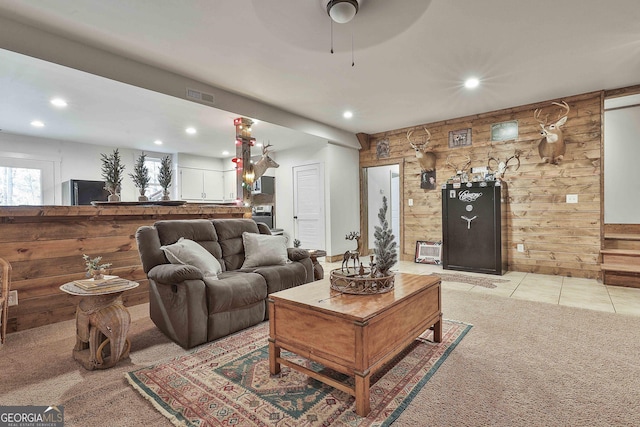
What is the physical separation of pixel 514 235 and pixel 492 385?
3.99m

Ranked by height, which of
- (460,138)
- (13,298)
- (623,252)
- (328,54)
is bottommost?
(13,298)

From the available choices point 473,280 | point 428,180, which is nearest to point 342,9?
point 473,280

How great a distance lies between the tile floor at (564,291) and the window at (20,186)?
734 centimetres

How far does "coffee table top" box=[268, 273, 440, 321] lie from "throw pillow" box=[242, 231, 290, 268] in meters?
1.07

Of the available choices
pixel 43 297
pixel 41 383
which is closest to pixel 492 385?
pixel 41 383

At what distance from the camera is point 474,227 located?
489 centimetres

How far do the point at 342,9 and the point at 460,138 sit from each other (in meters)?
3.95

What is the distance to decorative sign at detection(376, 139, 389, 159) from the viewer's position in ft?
21.1

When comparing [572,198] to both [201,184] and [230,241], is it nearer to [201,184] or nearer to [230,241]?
[230,241]

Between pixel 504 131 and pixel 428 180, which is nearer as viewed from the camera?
pixel 504 131

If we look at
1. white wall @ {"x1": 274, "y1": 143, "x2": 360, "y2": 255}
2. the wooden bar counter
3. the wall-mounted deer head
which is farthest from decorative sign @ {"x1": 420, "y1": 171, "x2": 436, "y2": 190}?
the wooden bar counter

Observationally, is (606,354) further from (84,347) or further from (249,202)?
(249,202)

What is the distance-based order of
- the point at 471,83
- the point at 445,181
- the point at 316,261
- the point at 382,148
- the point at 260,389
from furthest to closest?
the point at 382,148 < the point at 445,181 < the point at 471,83 < the point at 316,261 < the point at 260,389

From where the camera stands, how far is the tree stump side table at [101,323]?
6.30ft
